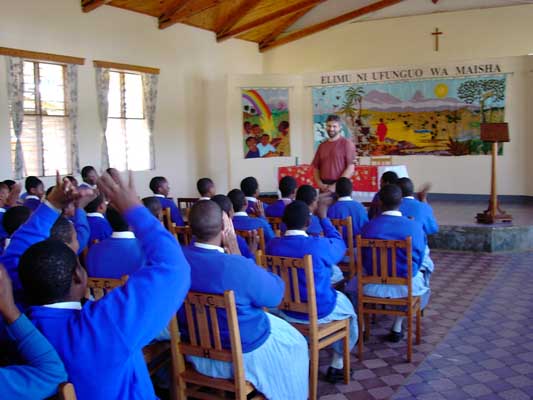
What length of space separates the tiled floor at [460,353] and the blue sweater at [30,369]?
2.03 m

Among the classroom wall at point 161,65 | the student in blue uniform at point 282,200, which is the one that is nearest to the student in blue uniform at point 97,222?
the student in blue uniform at point 282,200

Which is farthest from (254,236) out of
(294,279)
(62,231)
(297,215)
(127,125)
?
(127,125)

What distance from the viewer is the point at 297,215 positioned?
3059 mm

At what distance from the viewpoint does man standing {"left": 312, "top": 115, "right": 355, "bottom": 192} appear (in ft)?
18.6

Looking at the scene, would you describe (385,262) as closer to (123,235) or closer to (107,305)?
(123,235)

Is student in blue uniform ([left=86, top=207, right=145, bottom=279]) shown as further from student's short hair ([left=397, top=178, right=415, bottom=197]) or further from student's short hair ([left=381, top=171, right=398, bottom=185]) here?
student's short hair ([left=381, top=171, right=398, bottom=185])

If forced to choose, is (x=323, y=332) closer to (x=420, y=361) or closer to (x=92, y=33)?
(x=420, y=361)

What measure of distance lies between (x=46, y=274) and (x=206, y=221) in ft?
3.15

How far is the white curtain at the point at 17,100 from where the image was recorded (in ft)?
25.2

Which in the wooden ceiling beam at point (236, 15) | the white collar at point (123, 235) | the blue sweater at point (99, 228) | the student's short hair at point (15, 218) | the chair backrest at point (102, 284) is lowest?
the chair backrest at point (102, 284)

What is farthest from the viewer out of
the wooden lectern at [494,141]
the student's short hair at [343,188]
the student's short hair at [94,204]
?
the wooden lectern at [494,141]

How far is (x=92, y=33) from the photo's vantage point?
8867mm

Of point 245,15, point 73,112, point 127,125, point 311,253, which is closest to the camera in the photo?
point 311,253

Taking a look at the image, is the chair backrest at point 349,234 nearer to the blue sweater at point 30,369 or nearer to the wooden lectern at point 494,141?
the blue sweater at point 30,369
